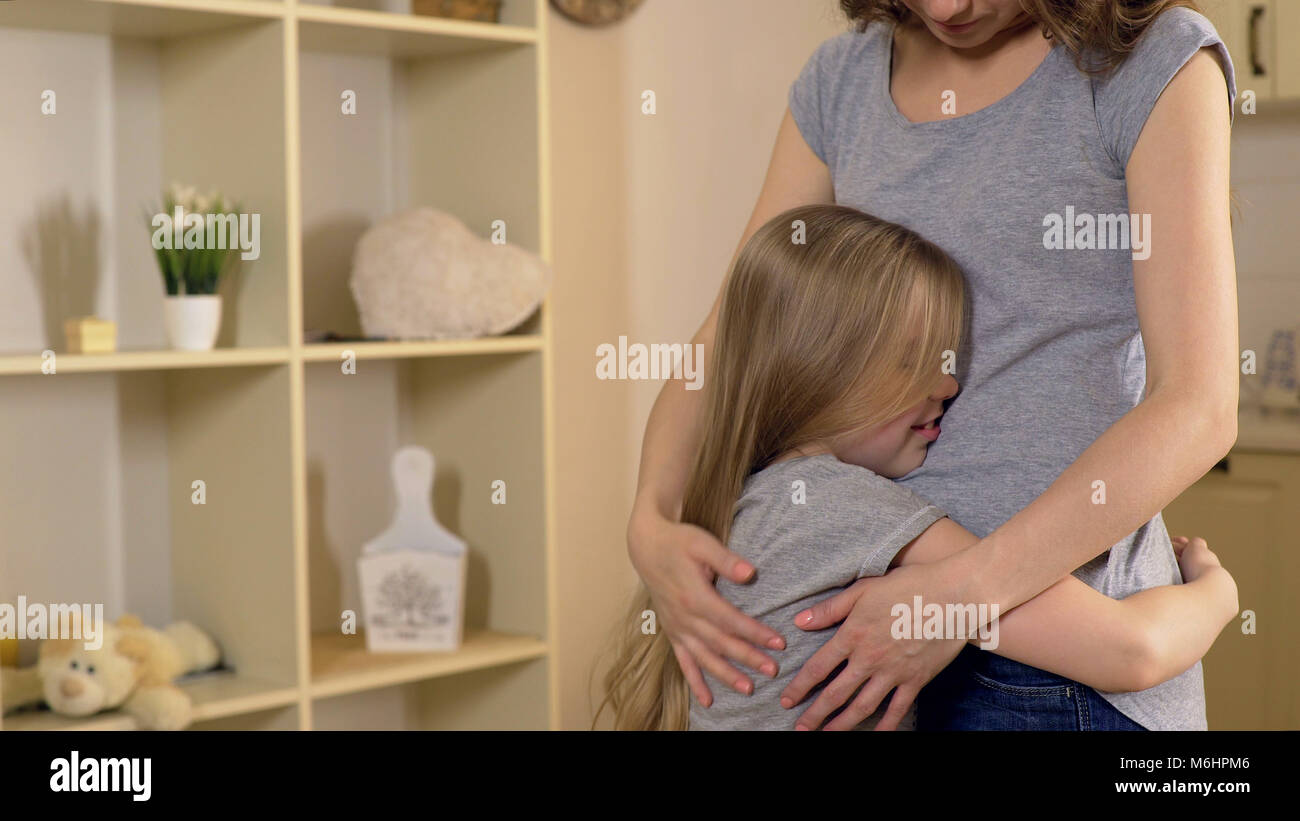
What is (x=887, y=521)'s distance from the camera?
2.72 ft

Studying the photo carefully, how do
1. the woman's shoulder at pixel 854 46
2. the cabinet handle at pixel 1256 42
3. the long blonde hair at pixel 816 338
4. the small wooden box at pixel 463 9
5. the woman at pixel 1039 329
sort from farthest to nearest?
the cabinet handle at pixel 1256 42 < the small wooden box at pixel 463 9 < the woman's shoulder at pixel 854 46 < the long blonde hair at pixel 816 338 < the woman at pixel 1039 329

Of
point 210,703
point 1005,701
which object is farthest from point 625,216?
point 1005,701

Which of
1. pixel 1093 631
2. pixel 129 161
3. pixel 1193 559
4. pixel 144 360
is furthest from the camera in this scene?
pixel 129 161

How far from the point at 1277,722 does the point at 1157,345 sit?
1.67m

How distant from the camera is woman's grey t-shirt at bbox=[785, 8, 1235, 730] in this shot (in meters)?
0.83

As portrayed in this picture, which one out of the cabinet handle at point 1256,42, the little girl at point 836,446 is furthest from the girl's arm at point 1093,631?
the cabinet handle at point 1256,42

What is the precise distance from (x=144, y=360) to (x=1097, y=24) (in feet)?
3.41

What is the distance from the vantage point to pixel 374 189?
5.93 feet

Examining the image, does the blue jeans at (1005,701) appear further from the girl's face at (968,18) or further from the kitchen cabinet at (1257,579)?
the kitchen cabinet at (1257,579)

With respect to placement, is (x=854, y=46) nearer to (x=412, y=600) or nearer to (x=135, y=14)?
(x=135, y=14)

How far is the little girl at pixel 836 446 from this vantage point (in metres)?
0.82

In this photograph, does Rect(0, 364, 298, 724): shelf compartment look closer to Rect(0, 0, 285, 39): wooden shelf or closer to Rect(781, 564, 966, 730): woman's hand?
Rect(0, 0, 285, 39): wooden shelf

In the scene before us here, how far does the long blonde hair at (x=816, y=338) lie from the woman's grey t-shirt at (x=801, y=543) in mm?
34
